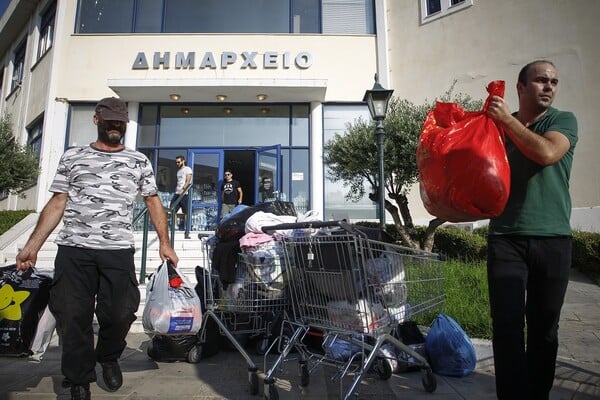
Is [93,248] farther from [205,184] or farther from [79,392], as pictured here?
[205,184]

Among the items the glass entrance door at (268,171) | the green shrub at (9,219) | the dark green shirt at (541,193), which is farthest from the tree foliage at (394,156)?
the green shrub at (9,219)

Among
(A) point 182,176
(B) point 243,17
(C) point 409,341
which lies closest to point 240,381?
(C) point 409,341

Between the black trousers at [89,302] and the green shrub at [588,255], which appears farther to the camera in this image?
the green shrub at [588,255]

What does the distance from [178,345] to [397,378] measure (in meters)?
2.06

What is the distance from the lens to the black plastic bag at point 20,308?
282cm

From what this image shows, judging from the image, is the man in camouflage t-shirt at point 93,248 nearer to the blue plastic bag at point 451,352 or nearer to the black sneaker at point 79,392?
the black sneaker at point 79,392

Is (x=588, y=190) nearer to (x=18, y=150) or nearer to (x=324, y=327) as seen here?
(x=324, y=327)

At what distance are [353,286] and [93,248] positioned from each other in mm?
1805

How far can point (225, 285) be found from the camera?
3568 mm

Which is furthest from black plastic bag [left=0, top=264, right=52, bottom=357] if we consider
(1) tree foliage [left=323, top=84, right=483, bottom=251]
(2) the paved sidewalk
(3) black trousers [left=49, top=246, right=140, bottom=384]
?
(1) tree foliage [left=323, top=84, right=483, bottom=251]

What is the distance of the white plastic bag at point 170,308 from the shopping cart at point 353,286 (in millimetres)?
852

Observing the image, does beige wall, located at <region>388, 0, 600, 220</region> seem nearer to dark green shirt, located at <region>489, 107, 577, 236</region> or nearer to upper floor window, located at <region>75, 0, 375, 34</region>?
upper floor window, located at <region>75, 0, 375, 34</region>

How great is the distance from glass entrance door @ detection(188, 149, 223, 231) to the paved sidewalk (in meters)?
8.22

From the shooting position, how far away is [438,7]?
12.1 metres
